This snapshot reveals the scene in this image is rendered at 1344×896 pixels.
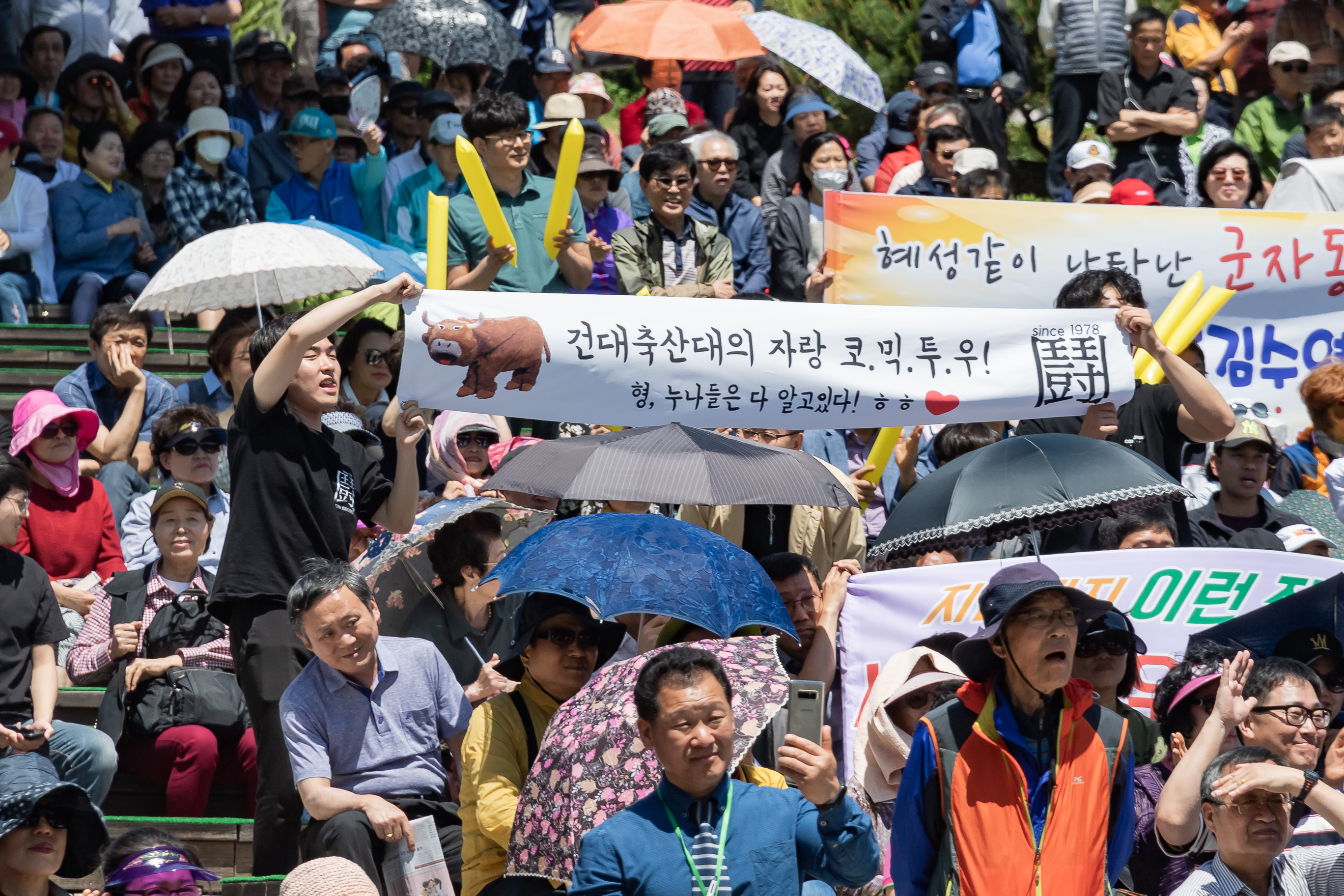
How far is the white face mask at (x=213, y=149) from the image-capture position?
1154cm

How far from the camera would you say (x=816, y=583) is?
646 centimetres

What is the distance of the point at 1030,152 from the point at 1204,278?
798cm

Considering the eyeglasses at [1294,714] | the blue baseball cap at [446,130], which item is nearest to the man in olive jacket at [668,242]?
the blue baseball cap at [446,130]

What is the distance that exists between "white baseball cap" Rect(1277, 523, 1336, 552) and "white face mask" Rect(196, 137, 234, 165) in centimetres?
739

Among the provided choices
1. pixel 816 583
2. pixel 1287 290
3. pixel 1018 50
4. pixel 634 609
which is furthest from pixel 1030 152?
pixel 634 609

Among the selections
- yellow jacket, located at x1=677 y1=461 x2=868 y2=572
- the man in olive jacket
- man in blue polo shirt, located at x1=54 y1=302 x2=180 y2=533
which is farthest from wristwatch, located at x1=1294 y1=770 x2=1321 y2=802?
man in blue polo shirt, located at x1=54 y1=302 x2=180 y2=533

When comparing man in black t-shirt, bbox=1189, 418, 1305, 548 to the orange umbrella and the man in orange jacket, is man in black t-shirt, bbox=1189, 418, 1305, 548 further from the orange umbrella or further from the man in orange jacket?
the orange umbrella

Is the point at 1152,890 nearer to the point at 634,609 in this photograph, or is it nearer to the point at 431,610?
the point at 634,609

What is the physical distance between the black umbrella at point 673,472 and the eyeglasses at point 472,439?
126 centimetres

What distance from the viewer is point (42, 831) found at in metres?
5.14

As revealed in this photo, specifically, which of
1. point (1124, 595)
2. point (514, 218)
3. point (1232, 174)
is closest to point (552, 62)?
point (514, 218)

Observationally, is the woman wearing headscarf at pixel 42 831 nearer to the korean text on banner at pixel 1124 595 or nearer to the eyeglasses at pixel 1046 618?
the korean text on banner at pixel 1124 595

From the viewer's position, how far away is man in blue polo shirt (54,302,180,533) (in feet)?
29.0

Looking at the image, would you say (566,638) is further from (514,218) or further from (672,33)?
(672,33)
